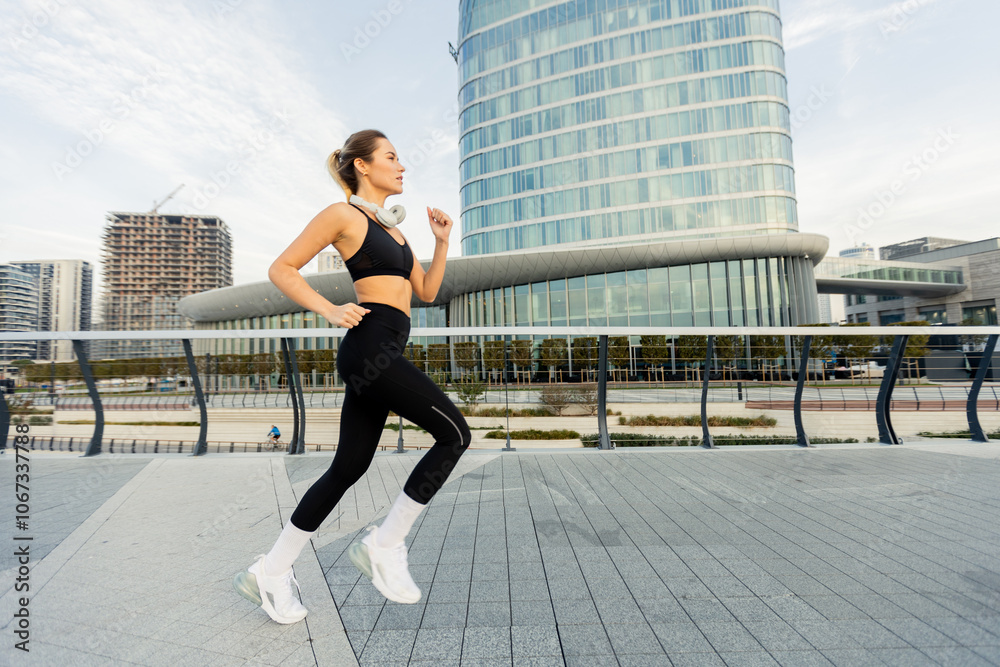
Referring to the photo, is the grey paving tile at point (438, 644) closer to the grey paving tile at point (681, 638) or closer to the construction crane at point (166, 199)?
the grey paving tile at point (681, 638)

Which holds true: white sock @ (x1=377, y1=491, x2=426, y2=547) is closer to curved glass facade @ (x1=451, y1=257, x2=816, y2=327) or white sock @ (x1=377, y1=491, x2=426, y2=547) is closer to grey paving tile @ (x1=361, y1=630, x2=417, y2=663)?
grey paving tile @ (x1=361, y1=630, x2=417, y2=663)

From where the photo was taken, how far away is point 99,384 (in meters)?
4.87

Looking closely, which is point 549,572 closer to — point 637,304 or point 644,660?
point 644,660

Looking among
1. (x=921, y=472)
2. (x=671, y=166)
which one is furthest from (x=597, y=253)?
(x=921, y=472)

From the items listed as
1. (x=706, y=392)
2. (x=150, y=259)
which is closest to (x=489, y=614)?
(x=706, y=392)

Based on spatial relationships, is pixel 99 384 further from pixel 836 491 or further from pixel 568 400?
pixel 836 491

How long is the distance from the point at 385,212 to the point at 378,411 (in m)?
0.77

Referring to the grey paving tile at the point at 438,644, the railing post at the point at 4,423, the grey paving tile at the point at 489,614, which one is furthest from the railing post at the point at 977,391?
the railing post at the point at 4,423

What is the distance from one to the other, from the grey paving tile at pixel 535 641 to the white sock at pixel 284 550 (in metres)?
0.81

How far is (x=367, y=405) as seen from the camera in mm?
1784

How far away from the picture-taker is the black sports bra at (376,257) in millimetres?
1821

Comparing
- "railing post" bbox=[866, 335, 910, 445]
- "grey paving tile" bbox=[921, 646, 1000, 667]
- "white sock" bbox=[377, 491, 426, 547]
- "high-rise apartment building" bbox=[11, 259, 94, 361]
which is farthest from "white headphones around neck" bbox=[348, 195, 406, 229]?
"high-rise apartment building" bbox=[11, 259, 94, 361]

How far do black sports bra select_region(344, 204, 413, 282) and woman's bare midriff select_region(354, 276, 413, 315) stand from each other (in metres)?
0.02

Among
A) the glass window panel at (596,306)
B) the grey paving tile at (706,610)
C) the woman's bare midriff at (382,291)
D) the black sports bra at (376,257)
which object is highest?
the glass window panel at (596,306)
